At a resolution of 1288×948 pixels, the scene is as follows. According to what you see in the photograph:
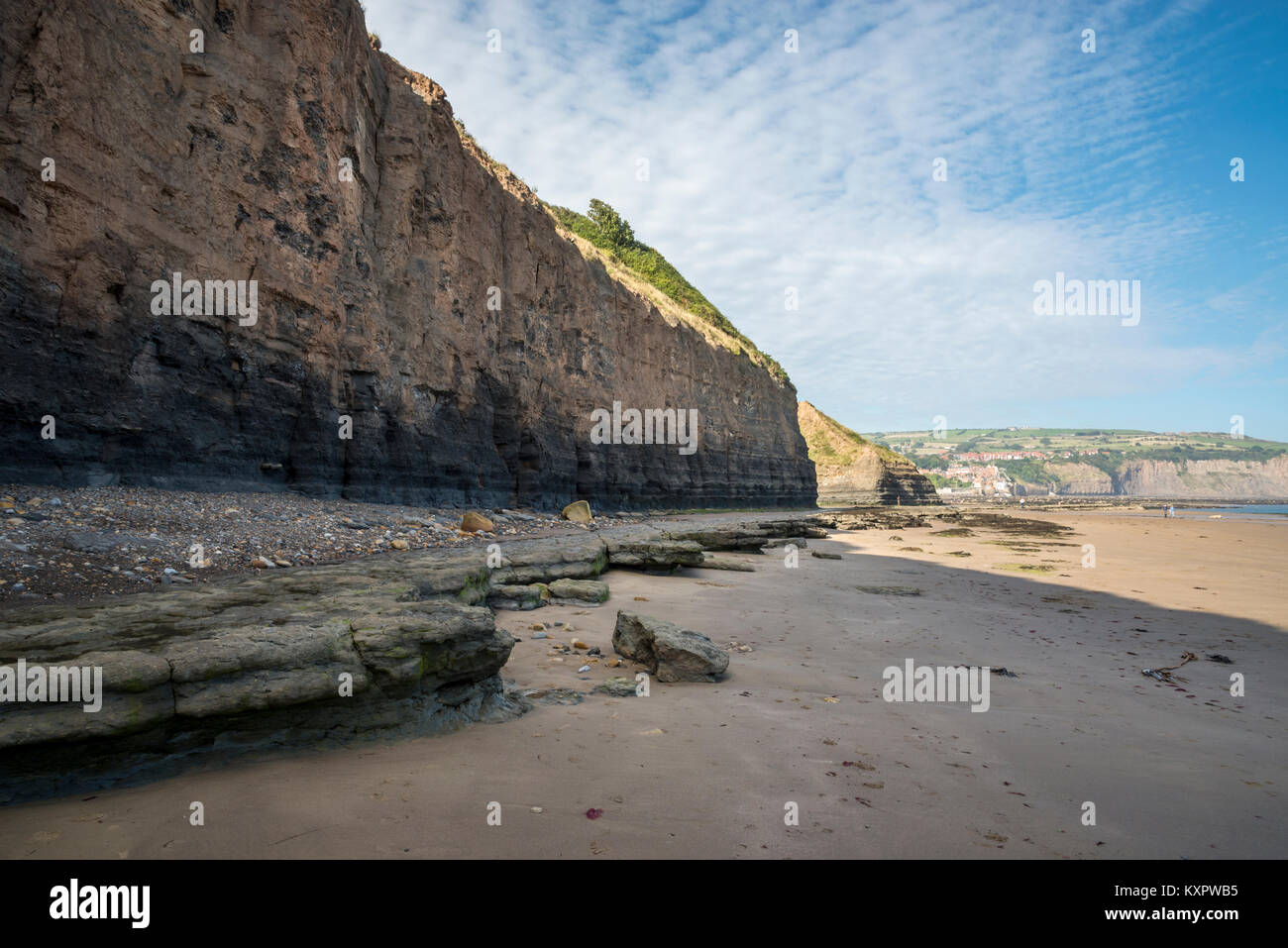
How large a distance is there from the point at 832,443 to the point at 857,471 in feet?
19.4

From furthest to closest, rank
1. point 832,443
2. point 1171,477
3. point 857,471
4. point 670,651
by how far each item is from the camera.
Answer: point 1171,477, point 832,443, point 857,471, point 670,651

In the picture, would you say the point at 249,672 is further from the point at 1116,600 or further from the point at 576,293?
the point at 576,293

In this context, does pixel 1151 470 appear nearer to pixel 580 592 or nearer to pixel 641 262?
pixel 641 262

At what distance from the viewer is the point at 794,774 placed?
3211 mm

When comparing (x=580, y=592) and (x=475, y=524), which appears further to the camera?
(x=475, y=524)

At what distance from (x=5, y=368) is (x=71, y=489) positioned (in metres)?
1.93

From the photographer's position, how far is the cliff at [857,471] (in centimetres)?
6662

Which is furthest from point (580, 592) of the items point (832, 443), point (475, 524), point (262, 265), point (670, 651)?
point (832, 443)

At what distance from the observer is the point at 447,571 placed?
21.2 ft

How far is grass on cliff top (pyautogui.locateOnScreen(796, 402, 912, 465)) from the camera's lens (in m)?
69.9
